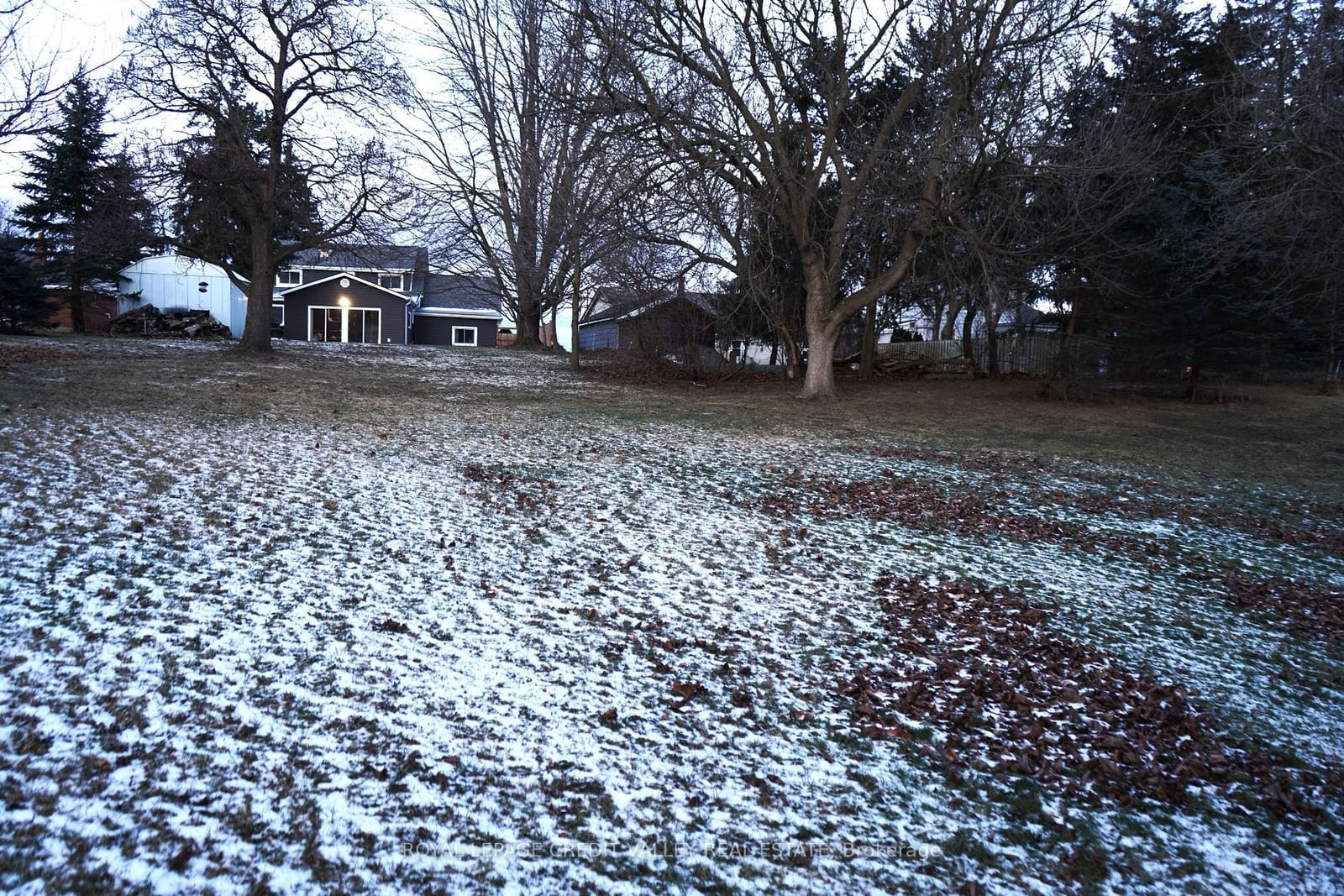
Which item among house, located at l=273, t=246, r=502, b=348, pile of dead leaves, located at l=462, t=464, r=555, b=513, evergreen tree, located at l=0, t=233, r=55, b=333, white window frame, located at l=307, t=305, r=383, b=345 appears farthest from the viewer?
white window frame, located at l=307, t=305, r=383, b=345

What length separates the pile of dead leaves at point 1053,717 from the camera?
3578 millimetres

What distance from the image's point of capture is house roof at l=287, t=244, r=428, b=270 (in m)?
21.0

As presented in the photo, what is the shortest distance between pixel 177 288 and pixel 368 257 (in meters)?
24.6

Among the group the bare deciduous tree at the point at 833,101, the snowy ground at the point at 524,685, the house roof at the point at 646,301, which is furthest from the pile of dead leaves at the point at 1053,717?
the house roof at the point at 646,301

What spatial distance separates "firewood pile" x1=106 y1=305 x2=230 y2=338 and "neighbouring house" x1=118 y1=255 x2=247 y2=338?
265 inches

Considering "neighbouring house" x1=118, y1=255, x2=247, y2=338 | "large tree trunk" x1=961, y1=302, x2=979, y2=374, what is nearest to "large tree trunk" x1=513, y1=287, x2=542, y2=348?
"large tree trunk" x1=961, y1=302, x2=979, y2=374

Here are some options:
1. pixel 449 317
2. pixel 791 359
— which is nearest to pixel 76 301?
pixel 449 317

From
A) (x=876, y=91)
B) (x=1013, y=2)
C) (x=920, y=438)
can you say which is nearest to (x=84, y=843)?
(x=920, y=438)

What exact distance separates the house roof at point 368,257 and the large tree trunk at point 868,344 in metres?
14.8

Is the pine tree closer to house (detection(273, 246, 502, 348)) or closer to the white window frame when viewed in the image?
house (detection(273, 246, 502, 348))

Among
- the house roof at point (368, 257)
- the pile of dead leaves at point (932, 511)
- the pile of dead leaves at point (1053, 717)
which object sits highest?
the house roof at point (368, 257)

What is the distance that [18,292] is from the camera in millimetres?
26016

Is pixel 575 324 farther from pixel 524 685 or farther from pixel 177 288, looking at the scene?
pixel 177 288

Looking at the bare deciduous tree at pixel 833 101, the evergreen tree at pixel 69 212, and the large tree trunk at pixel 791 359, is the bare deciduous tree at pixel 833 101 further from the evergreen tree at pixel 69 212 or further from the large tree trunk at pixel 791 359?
the evergreen tree at pixel 69 212
